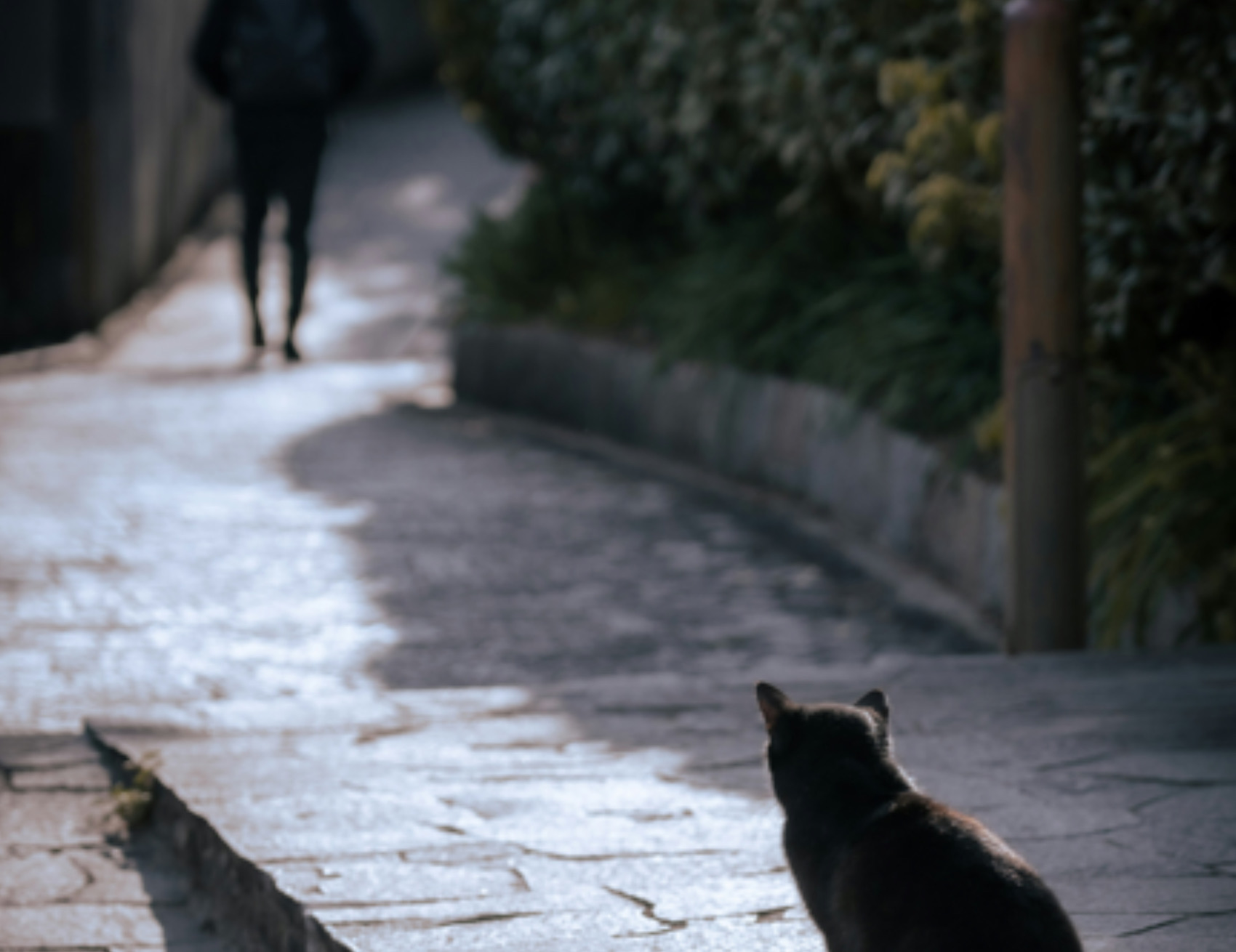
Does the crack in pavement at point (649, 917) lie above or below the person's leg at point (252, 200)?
below

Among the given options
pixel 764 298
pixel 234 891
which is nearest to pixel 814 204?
pixel 764 298

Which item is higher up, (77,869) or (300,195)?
(300,195)

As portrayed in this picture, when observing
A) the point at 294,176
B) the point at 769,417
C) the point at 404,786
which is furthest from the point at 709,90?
the point at 404,786

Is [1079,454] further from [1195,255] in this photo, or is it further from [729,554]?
[729,554]

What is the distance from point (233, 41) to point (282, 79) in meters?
0.41

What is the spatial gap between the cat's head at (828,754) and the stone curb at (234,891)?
2.10 feet

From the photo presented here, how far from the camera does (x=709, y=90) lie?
7.28 m

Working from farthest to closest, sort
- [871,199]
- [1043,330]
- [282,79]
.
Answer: [282,79], [871,199], [1043,330]

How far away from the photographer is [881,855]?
1.99m

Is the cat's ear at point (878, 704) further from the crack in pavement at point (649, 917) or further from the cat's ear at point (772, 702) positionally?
the crack in pavement at point (649, 917)

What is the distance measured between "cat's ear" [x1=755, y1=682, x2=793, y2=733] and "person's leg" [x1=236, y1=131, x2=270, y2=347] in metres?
7.73

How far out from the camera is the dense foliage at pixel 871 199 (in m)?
4.35

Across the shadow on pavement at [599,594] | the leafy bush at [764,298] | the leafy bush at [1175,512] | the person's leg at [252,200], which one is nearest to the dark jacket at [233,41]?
the person's leg at [252,200]

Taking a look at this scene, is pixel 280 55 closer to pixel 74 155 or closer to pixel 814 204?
pixel 74 155
